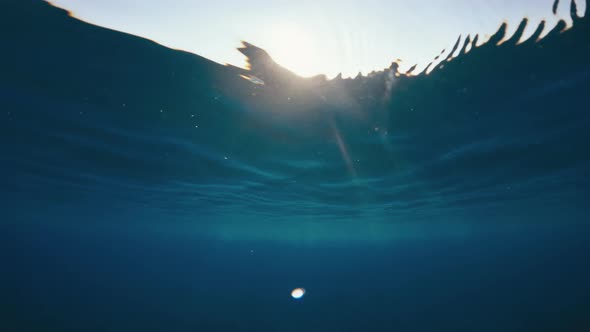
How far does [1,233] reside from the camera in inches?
4569

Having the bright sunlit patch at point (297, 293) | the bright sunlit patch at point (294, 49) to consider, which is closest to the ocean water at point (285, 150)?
the bright sunlit patch at point (294, 49)

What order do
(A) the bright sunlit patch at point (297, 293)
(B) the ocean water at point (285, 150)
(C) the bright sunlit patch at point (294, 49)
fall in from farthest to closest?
(A) the bright sunlit patch at point (297, 293)
(B) the ocean water at point (285, 150)
(C) the bright sunlit patch at point (294, 49)

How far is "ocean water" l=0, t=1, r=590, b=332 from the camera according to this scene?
630cm

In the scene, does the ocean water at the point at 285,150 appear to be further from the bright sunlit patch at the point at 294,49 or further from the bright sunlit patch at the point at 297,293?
the bright sunlit patch at the point at 297,293

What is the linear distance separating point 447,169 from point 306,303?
13.1 metres

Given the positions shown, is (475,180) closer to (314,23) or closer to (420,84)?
(420,84)

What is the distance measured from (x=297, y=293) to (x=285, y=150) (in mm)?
16422

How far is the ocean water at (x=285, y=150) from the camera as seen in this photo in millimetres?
Result: 6297

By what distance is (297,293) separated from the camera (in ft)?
74.8

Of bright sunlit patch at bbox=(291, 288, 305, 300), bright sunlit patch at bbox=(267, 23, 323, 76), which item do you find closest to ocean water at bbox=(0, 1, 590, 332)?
bright sunlit patch at bbox=(267, 23, 323, 76)

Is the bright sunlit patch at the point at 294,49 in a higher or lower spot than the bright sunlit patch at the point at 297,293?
higher

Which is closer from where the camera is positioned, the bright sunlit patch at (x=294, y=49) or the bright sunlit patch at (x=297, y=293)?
the bright sunlit patch at (x=294, y=49)

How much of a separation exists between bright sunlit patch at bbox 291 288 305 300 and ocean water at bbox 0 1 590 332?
1.12 meters

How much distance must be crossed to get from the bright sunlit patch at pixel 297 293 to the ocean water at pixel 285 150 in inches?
44.1
